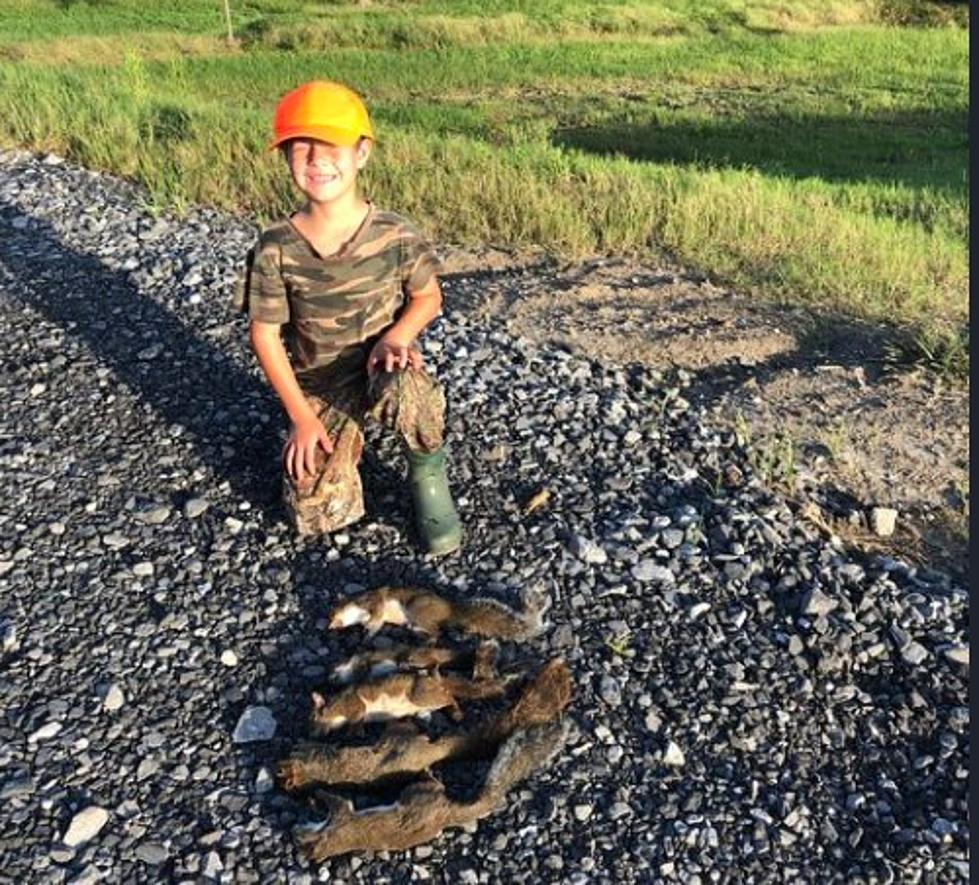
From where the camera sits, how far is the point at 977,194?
2.74 meters

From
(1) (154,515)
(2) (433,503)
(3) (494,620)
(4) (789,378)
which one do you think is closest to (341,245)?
(2) (433,503)

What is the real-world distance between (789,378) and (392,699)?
3.29 m

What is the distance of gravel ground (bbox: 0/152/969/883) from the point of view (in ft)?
11.1

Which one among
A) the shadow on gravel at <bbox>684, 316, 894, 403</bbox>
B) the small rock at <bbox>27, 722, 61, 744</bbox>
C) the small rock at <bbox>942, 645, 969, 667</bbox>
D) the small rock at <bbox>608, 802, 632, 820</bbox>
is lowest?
the small rock at <bbox>608, 802, 632, 820</bbox>

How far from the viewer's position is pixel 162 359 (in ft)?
19.2

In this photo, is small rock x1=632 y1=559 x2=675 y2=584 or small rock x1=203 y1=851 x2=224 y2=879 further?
small rock x1=632 y1=559 x2=675 y2=584

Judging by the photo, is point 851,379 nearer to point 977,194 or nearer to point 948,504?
point 948,504

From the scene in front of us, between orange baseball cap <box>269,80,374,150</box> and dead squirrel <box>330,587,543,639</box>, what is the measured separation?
162cm

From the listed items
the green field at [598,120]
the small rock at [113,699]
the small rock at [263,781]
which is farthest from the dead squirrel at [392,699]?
the green field at [598,120]

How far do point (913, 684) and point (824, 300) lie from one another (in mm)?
3776

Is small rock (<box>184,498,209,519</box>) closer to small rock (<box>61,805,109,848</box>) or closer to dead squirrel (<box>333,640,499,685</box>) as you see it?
dead squirrel (<box>333,640,499,685</box>)

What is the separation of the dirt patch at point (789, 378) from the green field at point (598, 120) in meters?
0.35

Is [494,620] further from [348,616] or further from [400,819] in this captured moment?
[400,819]

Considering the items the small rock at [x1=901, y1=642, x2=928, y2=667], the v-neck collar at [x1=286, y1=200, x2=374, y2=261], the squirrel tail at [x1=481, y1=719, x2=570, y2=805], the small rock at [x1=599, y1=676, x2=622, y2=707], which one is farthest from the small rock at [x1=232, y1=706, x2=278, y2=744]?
→ the small rock at [x1=901, y1=642, x2=928, y2=667]
